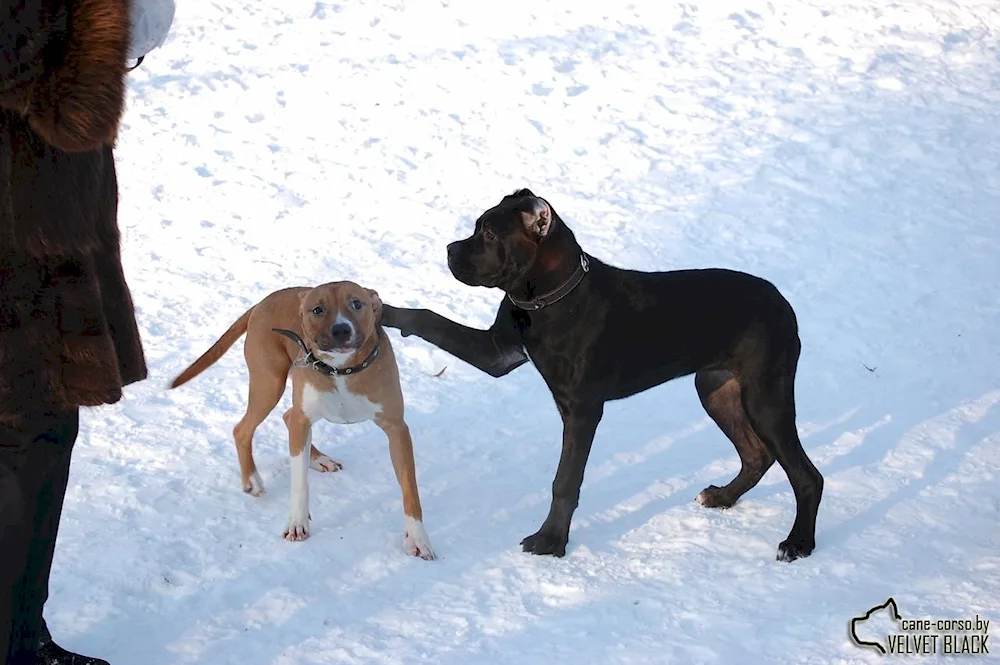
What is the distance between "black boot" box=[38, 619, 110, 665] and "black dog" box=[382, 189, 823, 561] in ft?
6.03

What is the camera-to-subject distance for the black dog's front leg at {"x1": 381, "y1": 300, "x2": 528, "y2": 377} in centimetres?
459

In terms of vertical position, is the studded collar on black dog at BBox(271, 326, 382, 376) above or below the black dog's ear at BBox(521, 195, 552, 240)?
below

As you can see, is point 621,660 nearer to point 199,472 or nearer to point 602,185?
point 199,472

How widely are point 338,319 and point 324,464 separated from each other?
115 centimetres

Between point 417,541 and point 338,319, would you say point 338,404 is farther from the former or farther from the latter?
point 417,541

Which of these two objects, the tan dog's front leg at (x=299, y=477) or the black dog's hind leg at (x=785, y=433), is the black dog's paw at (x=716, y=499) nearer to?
the black dog's hind leg at (x=785, y=433)

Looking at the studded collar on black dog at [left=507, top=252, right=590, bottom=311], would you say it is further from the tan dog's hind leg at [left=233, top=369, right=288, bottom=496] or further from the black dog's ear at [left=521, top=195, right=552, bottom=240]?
the tan dog's hind leg at [left=233, top=369, right=288, bottom=496]

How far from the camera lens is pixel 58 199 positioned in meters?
2.77

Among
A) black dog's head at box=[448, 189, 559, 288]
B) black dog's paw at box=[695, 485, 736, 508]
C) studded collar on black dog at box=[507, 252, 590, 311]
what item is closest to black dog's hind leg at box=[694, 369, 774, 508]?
black dog's paw at box=[695, 485, 736, 508]

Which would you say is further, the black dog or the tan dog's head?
the black dog

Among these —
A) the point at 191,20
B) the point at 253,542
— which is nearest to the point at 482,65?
the point at 191,20

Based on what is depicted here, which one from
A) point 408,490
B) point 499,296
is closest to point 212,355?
point 408,490

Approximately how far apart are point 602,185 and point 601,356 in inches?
192

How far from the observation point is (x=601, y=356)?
443 centimetres
